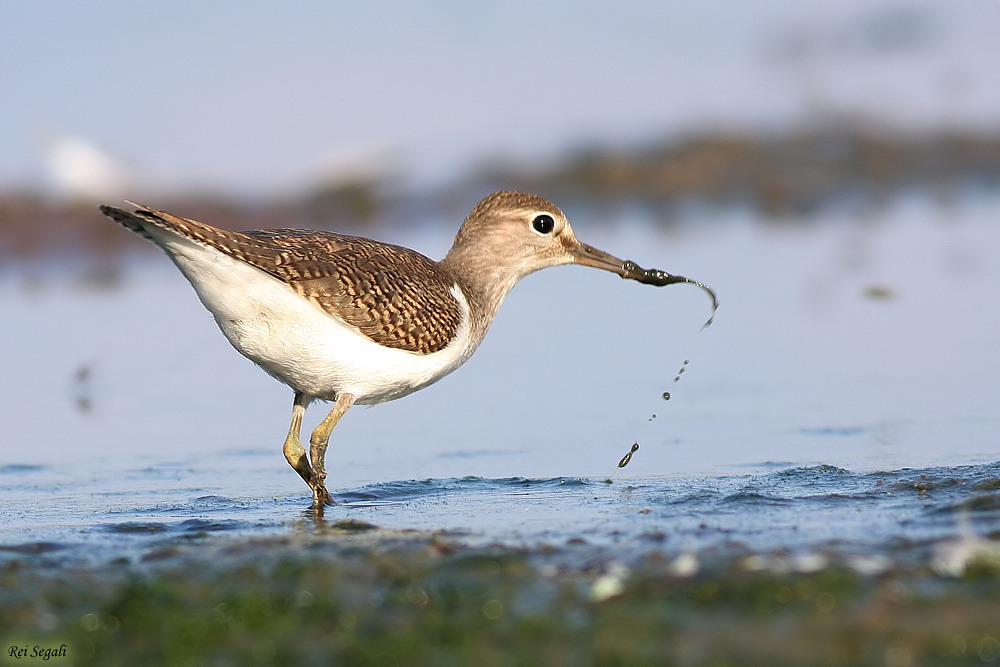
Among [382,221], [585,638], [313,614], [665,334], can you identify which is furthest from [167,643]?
[382,221]

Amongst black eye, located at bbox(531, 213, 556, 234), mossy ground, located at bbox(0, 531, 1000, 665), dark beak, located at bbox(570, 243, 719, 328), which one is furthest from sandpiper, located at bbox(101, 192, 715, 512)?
mossy ground, located at bbox(0, 531, 1000, 665)

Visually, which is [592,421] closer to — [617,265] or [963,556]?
[617,265]

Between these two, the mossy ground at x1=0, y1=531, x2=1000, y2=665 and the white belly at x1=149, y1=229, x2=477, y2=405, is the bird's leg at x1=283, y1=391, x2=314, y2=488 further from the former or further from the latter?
the mossy ground at x1=0, y1=531, x2=1000, y2=665

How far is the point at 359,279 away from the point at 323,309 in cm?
32

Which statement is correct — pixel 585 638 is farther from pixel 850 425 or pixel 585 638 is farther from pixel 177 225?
pixel 850 425

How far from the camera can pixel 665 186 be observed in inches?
802

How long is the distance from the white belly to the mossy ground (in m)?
1.99

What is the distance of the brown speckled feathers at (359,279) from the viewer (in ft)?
23.6

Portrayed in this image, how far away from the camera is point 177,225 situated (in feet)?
22.1

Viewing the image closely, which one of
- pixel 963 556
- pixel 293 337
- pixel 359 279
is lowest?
pixel 963 556

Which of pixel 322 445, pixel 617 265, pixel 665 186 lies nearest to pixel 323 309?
pixel 322 445

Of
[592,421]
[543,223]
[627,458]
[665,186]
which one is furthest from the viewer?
[665,186]

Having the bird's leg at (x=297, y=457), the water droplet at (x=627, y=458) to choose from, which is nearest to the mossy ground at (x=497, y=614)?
the bird's leg at (x=297, y=457)

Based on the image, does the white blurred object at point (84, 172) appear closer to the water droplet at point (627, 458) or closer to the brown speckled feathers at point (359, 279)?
the brown speckled feathers at point (359, 279)
